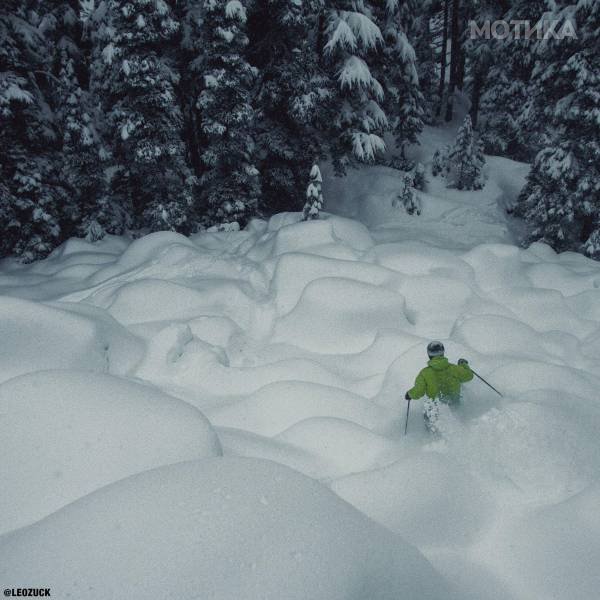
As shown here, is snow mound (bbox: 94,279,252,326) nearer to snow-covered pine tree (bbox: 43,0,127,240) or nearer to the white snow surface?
the white snow surface

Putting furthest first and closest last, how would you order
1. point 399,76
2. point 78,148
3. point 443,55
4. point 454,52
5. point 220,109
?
point 443,55, point 454,52, point 399,76, point 78,148, point 220,109

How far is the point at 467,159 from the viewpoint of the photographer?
14.9m

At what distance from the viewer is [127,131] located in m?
11.9

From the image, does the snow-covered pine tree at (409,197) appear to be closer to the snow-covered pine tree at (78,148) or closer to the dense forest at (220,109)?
the dense forest at (220,109)

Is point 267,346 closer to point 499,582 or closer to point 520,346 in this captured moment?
point 520,346

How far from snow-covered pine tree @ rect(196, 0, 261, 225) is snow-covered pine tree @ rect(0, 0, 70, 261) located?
4569 millimetres

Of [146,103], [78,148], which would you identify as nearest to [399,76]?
[146,103]

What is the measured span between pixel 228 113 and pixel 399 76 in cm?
728

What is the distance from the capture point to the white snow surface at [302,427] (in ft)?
7.14

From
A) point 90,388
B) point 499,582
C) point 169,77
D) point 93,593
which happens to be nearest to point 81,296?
point 90,388

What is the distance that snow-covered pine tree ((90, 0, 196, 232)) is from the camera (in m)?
11.6

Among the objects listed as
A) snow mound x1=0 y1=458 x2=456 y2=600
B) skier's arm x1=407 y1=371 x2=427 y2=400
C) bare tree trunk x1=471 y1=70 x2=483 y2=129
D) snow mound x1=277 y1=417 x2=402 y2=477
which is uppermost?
bare tree trunk x1=471 y1=70 x2=483 y2=129

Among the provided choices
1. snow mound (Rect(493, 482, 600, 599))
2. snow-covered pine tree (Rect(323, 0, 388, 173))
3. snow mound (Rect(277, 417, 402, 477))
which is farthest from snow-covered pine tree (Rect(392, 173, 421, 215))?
snow mound (Rect(493, 482, 600, 599))

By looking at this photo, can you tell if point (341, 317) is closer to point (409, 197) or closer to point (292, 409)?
point (292, 409)
